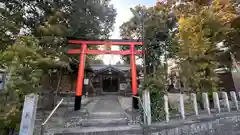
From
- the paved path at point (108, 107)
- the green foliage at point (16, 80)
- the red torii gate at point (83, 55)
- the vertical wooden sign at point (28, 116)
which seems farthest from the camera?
the red torii gate at point (83, 55)

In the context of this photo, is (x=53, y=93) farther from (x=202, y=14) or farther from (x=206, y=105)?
(x=202, y=14)

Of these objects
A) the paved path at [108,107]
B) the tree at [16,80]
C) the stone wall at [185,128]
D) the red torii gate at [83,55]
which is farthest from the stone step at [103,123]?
the red torii gate at [83,55]

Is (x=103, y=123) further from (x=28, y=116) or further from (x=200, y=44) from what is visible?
Result: (x=200, y=44)

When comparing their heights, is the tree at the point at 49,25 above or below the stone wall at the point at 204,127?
above

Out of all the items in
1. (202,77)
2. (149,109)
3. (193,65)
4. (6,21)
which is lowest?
(149,109)

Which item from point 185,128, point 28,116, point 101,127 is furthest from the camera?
point 101,127

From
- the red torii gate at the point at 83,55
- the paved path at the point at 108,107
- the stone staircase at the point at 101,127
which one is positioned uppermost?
the red torii gate at the point at 83,55

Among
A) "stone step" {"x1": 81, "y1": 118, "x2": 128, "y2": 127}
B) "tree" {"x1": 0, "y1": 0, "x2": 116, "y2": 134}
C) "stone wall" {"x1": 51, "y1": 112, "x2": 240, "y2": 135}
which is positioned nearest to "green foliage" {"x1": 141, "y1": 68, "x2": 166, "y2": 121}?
"stone wall" {"x1": 51, "y1": 112, "x2": 240, "y2": 135}

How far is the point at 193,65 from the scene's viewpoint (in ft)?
18.1

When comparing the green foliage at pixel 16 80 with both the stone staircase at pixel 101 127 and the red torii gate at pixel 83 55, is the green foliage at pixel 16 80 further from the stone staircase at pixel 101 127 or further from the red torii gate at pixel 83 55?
the red torii gate at pixel 83 55

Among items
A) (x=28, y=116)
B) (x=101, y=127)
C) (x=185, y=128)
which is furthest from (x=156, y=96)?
(x=28, y=116)

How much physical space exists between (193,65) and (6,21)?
8238mm

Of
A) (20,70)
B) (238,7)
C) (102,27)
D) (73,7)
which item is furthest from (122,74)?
(20,70)

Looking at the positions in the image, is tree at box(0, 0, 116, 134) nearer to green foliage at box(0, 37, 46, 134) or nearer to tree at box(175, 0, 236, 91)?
green foliage at box(0, 37, 46, 134)
